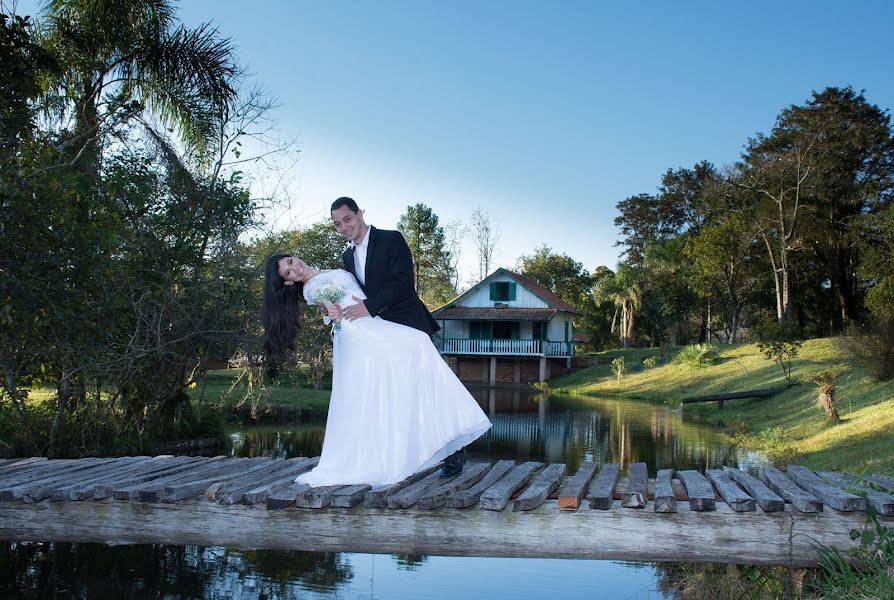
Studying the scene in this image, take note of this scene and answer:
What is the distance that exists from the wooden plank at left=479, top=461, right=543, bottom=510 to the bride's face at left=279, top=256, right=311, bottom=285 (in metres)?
2.07

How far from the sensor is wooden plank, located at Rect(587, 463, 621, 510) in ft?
16.4

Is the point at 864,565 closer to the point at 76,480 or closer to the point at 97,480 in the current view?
the point at 97,480

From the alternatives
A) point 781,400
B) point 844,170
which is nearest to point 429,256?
point 844,170

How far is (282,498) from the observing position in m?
5.07

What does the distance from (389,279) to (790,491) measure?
3146 mm

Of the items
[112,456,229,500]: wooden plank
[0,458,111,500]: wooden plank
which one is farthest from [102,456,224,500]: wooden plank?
[0,458,111,500]: wooden plank

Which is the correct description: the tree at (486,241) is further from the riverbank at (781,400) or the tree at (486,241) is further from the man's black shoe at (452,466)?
the man's black shoe at (452,466)

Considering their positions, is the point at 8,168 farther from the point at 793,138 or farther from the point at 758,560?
the point at 793,138

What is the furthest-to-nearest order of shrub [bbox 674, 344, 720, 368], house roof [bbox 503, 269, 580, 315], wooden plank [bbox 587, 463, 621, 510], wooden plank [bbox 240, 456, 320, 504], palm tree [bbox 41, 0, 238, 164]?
house roof [bbox 503, 269, 580, 315]
shrub [bbox 674, 344, 720, 368]
palm tree [bbox 41, 0, 238, 164]
wooden plank [bbox 240, 456, 320, 504]
wooden plank [bbox 587, 463, 621, 510]

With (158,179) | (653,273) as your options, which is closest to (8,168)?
(158,179)

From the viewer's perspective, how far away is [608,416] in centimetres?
2323

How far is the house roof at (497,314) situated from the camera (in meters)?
39.3

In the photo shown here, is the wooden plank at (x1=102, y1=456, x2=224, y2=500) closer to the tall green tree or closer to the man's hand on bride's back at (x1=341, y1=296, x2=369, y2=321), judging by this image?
the man's hand on bride's back at (x1=341, y1=296, x2=369, y2=321)

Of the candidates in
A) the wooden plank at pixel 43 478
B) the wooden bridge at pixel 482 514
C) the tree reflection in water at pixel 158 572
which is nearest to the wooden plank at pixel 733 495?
the wooden bridge at pixel 482 514
